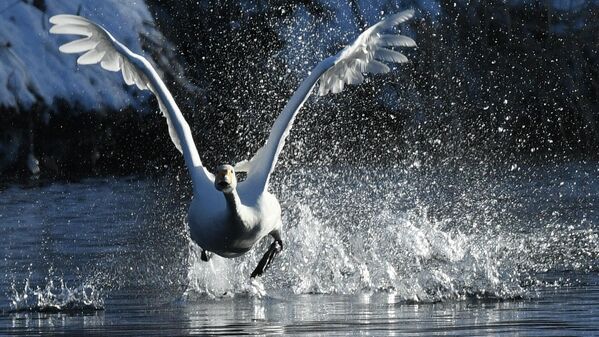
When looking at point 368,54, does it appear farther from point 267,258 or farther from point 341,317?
point 341,317

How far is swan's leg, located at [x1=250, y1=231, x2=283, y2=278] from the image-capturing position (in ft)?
45.8

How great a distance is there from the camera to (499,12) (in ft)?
119

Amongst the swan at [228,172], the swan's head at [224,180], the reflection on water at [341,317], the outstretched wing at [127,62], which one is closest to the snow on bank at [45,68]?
the outstretched wing at [127,62]

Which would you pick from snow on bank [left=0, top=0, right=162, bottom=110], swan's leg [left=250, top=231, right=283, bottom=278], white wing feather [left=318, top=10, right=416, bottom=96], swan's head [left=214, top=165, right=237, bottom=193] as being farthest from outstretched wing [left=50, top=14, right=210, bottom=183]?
snow on bank [left=0, top=0, right=162, bottom=110]

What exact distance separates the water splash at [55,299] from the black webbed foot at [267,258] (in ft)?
4.71

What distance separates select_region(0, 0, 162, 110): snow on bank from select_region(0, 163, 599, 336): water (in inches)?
312

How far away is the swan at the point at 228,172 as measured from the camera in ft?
41.1

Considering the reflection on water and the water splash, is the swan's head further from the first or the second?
the water splash

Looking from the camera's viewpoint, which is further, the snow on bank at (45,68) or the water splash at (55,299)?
the snow on bank at (45,68)

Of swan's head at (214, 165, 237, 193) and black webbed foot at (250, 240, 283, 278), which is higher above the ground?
swan's head at (214, 165, 237, 193)

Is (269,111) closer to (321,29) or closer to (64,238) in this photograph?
(321,29)

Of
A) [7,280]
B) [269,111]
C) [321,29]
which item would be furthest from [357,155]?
[7,280]

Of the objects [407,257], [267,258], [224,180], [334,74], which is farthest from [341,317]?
[334,74]

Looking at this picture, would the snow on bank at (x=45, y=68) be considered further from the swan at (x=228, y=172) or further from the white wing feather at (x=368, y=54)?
the swan at (x=228, y=172)
